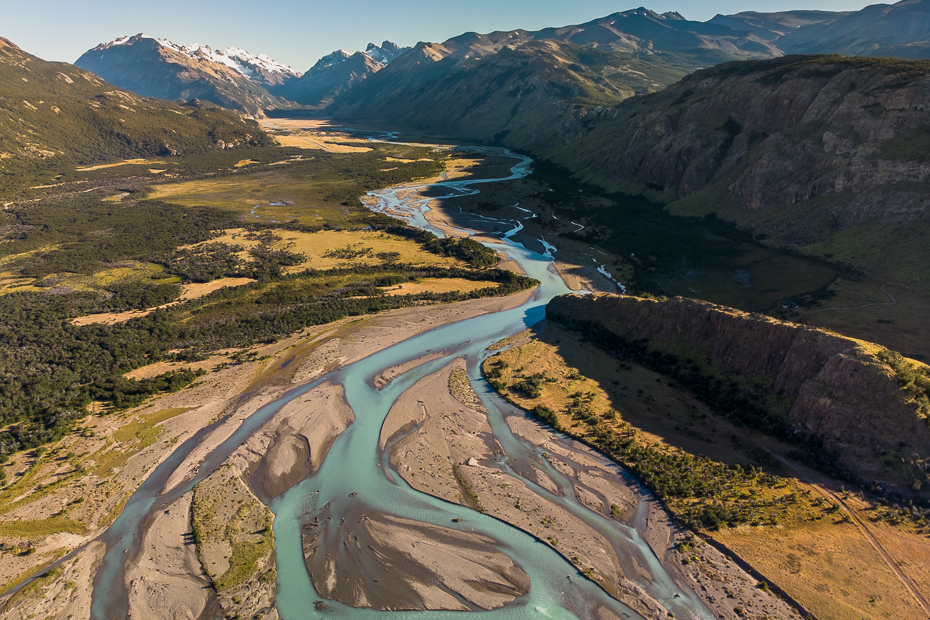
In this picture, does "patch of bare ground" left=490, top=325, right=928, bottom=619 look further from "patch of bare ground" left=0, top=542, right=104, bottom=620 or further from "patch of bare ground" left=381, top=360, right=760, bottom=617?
"patch of bare ground" left=0, top=542, right=104, bottom=620

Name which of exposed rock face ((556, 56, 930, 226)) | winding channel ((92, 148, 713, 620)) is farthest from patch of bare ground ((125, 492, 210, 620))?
exposed rock face ((556, 56, 930, 226))

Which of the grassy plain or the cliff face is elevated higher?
the grassy plain

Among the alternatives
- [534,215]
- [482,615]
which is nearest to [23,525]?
[482,615]

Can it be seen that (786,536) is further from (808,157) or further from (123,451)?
(808,157)

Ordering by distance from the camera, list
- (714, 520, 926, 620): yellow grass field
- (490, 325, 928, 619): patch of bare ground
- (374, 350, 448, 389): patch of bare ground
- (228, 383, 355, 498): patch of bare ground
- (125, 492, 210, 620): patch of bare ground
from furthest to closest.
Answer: (374, 350, 448, 389): patch of bare ground → (228, 383, 355, 498): patch of bare ground → (125, 492, 210, 620): patch of bare ground → (490, 325, 928, 619): patch of bare ground → (714, 520, 926, 620): yellow grass field

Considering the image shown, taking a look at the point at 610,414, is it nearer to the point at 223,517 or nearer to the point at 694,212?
the point at 223,517

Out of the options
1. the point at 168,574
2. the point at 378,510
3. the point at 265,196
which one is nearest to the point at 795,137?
the point at 378,510
